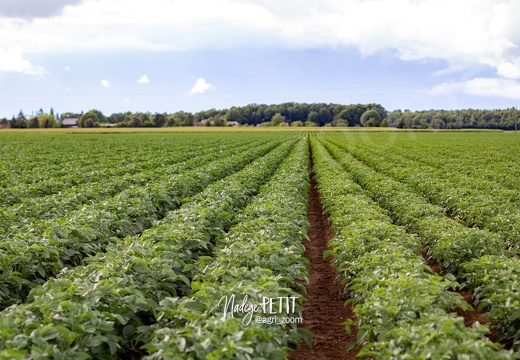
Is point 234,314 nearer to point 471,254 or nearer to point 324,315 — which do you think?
point 324,315

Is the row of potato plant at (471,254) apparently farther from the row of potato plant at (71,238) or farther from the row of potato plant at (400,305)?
the row of potato plant at (71,238)

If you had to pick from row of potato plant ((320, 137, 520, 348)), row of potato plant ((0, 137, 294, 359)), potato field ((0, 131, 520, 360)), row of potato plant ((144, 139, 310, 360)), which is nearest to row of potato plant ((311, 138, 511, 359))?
potato field ((0, 131, 520, 360))

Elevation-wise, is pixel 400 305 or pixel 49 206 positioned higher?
pixel 400 305

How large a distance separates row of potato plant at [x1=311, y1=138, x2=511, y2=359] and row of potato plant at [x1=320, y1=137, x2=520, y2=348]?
1.56ft

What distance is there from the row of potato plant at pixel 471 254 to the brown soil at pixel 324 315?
1.83 m

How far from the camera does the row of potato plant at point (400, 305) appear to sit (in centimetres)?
390

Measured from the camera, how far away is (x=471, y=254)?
764cm

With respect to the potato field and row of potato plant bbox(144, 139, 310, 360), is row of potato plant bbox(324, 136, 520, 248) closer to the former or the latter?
the potato field

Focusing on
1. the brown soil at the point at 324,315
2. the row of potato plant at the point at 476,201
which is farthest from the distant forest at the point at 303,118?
the brown soil at the point at 324,315

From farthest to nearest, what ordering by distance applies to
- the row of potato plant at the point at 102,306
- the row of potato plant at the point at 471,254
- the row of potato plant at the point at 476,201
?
the row of potato plant at the point at 476,201 < the row of potato plant at the point at 471,254 < the row of potato plant at the point at 102,306

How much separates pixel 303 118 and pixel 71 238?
464 ft

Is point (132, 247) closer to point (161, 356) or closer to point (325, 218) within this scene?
point (161, 356)

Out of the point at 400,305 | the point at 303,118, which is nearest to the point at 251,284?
the point at 400,305

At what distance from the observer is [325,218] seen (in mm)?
14211
